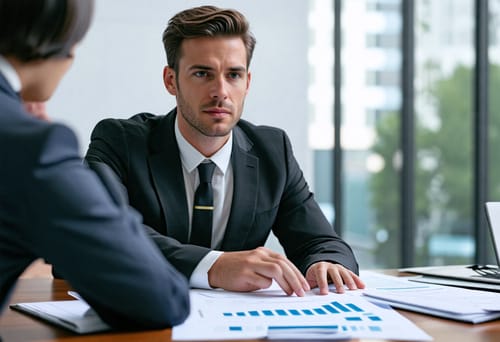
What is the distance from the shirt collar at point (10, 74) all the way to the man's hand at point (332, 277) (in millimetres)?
808

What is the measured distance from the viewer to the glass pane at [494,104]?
4.43 m

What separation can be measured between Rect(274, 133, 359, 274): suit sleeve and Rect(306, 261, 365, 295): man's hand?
0.12 metres

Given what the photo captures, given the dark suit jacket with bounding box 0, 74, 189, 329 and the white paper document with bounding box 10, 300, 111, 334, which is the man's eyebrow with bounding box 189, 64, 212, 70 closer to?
the white paper document with bounding box 10, 300, 111, 334

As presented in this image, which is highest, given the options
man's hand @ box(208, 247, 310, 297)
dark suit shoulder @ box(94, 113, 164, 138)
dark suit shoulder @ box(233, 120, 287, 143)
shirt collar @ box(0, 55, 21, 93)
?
shirt collar @ box(0, 55, 21, 93)

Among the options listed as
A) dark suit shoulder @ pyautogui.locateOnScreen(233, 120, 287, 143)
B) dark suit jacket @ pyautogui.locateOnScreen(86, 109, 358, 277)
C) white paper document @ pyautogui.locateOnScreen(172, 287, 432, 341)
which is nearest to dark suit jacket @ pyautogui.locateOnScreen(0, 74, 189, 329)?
white paper document @ pyautogui.locateOnScreen(172, 287, 432, 341)

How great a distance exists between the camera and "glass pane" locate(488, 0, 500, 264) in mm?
4434

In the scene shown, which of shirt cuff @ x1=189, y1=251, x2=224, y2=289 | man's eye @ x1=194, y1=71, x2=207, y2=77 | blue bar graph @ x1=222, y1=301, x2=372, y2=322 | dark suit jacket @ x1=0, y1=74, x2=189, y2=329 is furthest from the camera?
man's eye @ x1=194, y1=71, x2=207, y2=77

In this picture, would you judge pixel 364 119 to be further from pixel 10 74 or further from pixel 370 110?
pixel 10 74

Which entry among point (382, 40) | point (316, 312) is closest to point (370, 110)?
point (382, 40)

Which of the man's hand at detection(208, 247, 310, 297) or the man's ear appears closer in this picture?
the man's hand at detection(208, 247, 310, 297)

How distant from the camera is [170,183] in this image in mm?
1967

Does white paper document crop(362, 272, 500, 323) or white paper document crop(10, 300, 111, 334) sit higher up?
white paper document crop(10, 300, 111, 334)

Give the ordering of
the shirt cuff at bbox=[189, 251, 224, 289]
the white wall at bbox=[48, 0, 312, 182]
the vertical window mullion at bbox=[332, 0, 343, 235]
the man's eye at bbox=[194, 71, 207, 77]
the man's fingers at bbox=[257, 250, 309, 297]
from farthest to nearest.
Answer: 1. the vertical window mullion at bbox=[332, 0, 343, 235]
2. the white wall at bbox=[48, 0, 312, 182]
3. the man's eye at bbox=[194, 71, 207, 77]
4. the shirt cuff at bbox=[189, 251, 224, 289]
5. the man's fingers at bbox=[257, 250, 309, 297]

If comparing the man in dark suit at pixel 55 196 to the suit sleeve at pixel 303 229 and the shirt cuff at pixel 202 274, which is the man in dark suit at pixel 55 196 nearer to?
the shirt cuff at pixel 202 274
